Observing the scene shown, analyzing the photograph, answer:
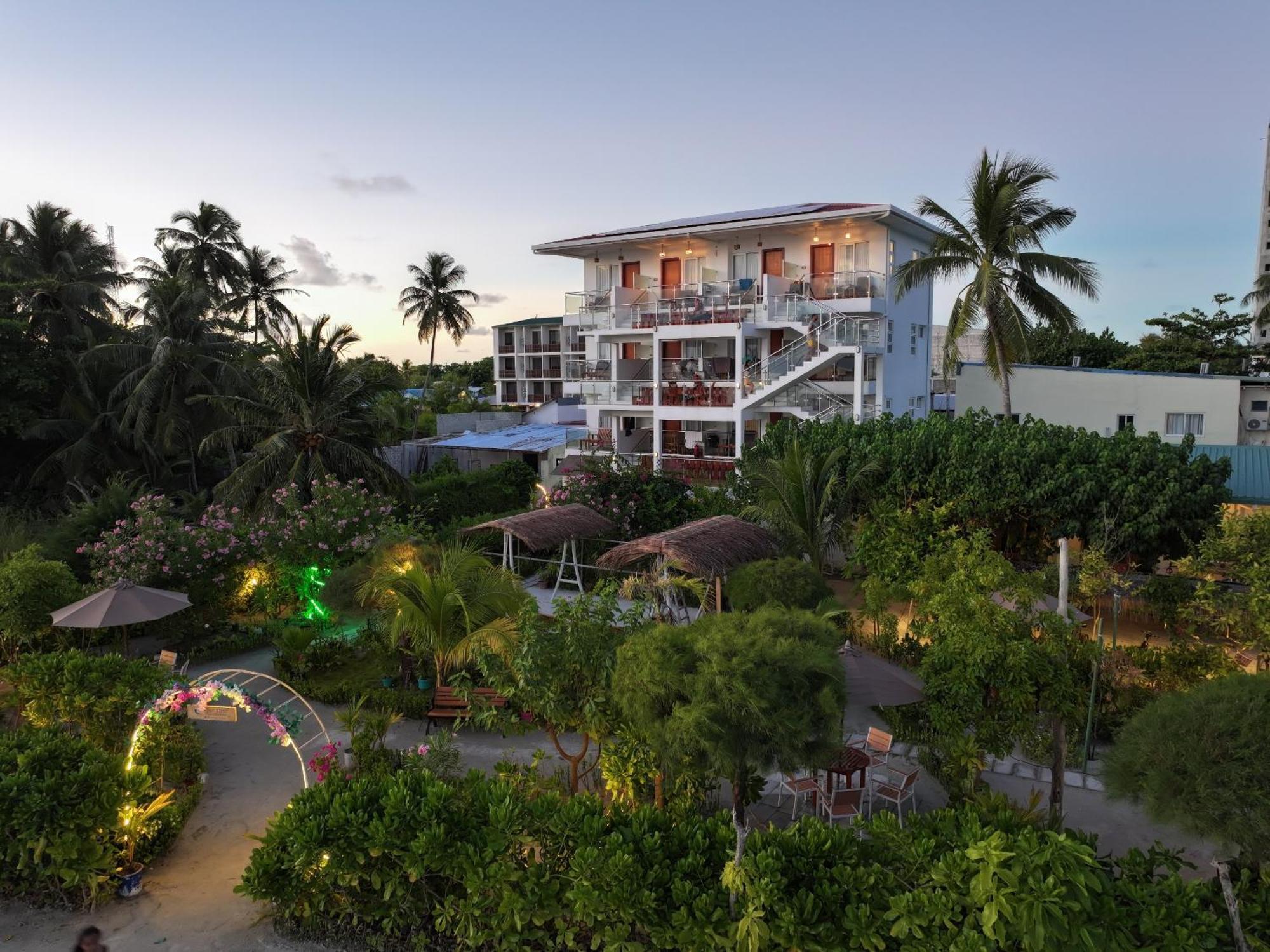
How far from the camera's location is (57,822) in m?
7.83

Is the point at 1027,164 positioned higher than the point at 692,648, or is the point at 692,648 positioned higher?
the point at 1027,164

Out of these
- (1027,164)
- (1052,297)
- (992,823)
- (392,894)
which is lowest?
(392,894)

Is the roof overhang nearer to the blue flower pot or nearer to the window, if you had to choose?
the window

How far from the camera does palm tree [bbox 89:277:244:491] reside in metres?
30.1

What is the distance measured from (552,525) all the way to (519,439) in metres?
18.4

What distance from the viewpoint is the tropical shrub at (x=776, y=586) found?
1266 cm

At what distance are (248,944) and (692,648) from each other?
5.01 metres

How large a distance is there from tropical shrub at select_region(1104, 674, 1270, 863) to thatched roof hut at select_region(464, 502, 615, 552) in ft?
36.5

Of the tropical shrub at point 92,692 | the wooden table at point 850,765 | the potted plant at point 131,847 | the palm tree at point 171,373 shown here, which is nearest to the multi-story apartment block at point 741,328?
the palm tree at point 171,373

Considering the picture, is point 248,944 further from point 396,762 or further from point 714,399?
point 714,399

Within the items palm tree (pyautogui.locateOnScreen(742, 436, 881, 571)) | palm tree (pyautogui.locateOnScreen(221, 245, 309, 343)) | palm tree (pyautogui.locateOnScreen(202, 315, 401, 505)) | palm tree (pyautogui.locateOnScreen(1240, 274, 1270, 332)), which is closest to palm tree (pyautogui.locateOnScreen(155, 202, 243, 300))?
palm tree (pyautogui.locateOnScreen(221, 245, 309, 343))

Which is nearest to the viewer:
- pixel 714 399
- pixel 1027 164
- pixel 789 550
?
pixel 789 550

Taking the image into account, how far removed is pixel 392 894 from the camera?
7.30m

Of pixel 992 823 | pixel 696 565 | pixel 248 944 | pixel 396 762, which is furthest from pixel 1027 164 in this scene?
pixel 248 944
